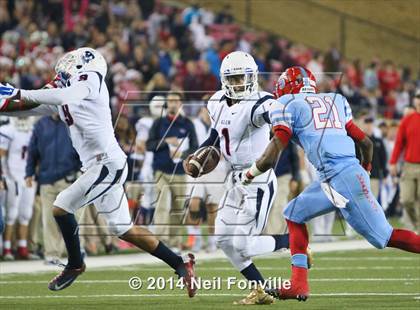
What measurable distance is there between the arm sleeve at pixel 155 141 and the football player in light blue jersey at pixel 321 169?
17.3 ft

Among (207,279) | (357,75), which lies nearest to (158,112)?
(207,279)

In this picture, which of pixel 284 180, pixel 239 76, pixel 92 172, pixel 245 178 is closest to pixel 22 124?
pixel 284 180

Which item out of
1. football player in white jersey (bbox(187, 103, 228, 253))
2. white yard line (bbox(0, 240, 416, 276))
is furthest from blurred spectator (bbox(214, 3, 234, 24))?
white yard line (bbox(0, 240, 416, 276))

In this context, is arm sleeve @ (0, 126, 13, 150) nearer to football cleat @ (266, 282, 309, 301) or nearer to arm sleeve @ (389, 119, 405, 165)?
arm sleeve @ (389, 119, 405, 165)

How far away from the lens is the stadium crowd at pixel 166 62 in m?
16.8

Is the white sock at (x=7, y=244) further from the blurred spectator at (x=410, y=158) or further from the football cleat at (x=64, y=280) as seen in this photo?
the blurred spectator at (x=410, y=158)

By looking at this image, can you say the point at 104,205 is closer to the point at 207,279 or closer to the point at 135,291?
the point at 135,291

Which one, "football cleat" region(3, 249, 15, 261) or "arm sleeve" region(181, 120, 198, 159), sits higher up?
"arm sleeve" region(181, 120, 198, 159)

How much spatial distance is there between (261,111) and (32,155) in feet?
15.2

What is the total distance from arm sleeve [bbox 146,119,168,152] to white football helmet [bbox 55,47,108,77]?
4.51 meters

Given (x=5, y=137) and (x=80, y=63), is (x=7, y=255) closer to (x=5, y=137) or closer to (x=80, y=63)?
(x=5, y=137)

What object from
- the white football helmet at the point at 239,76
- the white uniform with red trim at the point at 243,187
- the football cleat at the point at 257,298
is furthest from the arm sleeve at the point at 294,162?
the football cleat at the point at 257,298

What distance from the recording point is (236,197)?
9.71 m

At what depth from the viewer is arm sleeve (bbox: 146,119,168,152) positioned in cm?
1434
